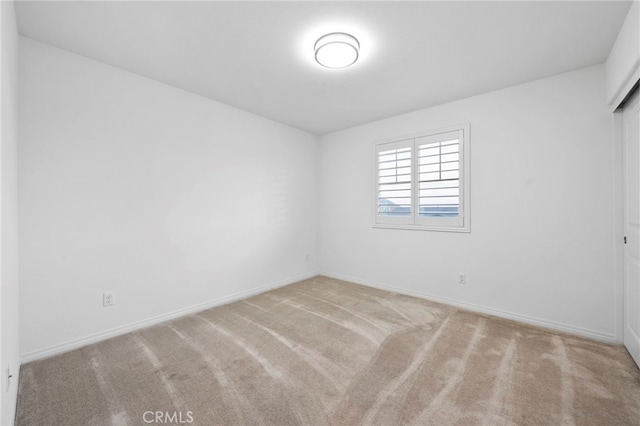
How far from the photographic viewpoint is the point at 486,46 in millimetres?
2168

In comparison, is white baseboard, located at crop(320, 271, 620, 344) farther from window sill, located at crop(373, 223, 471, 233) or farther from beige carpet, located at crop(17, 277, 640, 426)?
window sill, located at crop(373, 223, 471, 233)

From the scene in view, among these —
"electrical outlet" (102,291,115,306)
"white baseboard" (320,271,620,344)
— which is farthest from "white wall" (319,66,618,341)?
"electrical outlet" (102,291,115,306)

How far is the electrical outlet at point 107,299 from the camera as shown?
2404mm

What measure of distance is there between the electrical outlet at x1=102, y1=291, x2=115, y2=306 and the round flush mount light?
9.12 ft

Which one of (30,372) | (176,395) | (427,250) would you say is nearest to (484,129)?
(427,250)

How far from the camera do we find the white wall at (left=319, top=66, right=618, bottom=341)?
243 cm

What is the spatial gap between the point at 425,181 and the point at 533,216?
3.88 ft

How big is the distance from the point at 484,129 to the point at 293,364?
3100 millimetres

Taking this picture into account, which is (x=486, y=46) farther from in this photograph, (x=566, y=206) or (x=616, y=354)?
(x=616, y=354)

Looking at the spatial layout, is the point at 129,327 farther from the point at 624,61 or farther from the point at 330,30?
the point at 624,61

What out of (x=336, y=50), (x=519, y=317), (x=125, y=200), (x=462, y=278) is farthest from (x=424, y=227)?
(x=125, y=200)

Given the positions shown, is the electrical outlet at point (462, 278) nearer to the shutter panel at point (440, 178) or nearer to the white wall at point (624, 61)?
the shutter panel at point (440, 178)

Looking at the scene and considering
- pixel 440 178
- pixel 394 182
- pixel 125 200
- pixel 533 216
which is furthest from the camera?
pixel 394 182

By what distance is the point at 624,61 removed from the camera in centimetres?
192
